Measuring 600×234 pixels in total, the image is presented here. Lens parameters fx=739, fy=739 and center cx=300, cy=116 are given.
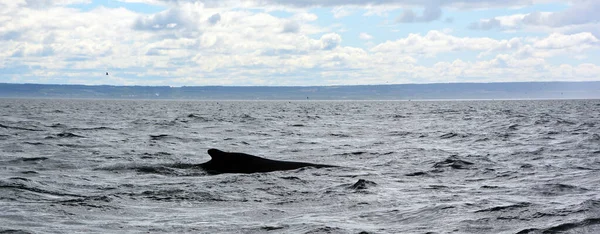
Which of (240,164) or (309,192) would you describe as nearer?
(309,192)

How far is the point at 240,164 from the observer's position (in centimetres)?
1823

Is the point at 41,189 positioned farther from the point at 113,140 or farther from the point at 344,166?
the point at 113,140

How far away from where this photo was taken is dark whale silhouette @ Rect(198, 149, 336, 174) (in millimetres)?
17906

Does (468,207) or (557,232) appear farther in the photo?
(468,207)

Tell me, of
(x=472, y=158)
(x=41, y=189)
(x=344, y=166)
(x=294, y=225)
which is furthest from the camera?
(x=472, y=158)

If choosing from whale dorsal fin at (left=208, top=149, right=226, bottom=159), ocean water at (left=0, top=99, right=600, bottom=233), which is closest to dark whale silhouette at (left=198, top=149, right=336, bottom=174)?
whale dorsal fin at (left=208, top=149, right=226, bottom=159)

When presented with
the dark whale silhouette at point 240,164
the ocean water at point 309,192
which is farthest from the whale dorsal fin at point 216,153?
the ocean water at point 309,192

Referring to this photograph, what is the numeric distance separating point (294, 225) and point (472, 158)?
42.7ft

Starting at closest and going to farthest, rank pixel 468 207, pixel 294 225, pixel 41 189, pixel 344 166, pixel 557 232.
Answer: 1. pixel 557 232
2. pixel 294 225
3. pixel 468 207
4. pixel 41 189
5. pixel 344 166

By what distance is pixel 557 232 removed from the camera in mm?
10430

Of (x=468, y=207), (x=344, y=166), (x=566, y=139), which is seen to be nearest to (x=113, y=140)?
(x=344, y=166)

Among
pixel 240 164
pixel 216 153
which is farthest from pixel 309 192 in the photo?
pixel 216 153

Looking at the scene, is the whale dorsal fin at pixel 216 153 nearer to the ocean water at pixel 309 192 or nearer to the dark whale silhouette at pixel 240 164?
the dark whale silhouette at pixel 240 164

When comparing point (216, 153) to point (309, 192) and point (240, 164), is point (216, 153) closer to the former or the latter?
point (240, 164)
